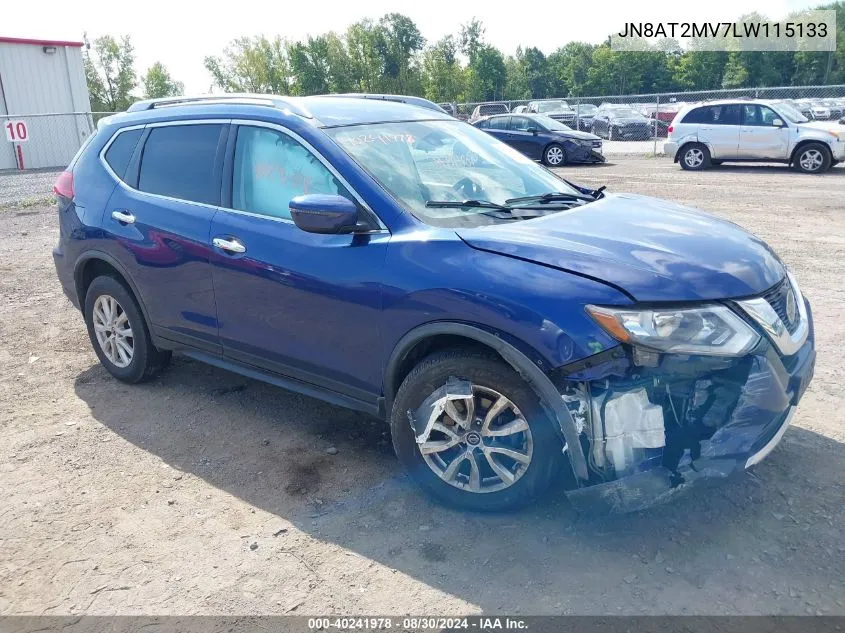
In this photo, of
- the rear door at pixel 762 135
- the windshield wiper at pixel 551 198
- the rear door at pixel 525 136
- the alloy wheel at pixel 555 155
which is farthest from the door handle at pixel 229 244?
the rear door at pixel 525 136

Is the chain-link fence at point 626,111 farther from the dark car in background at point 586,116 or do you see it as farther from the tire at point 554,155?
the tire at point 554,155

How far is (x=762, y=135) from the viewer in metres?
17.0

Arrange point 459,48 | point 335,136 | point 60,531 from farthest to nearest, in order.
→ point 459,48 < point 335,136 < point 60,531

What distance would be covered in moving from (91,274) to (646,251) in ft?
12.7

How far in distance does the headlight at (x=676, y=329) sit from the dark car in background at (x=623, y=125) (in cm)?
2945

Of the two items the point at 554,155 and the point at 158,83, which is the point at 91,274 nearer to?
the point at 554,155

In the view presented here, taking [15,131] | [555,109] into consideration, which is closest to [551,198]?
[15,131]

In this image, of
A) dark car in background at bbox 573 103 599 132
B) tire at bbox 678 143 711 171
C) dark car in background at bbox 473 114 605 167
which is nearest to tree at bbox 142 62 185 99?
dark car in background at bbox 573 103 599 132

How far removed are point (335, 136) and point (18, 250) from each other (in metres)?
8.22

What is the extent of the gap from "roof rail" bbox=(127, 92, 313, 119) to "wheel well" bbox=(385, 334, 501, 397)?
4.78ft

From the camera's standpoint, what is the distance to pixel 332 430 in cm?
439

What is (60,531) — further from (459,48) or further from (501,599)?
(459,48)

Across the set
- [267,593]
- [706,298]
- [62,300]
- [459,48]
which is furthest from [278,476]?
[459,48]

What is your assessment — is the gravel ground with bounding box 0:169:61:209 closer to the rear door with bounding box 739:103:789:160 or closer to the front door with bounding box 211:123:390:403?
the front door with bounding box 211:123:390:403
